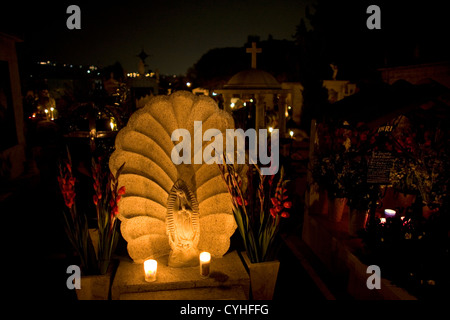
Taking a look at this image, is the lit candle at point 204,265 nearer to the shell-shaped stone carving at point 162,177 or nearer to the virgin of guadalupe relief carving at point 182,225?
the virgin of guadalupe relief carving at point 182,225

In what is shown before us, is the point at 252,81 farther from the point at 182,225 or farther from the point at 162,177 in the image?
the point at 182,225

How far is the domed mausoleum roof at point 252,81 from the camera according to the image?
33.9ft

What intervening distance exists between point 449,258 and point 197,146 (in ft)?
8.89

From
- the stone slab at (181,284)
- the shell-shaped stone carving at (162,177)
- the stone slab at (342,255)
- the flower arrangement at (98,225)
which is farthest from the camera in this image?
the shell-shaped stone carving at (162,177)

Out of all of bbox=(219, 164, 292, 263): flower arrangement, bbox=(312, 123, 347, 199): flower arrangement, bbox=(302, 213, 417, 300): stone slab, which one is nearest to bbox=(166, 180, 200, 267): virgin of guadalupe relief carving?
bbox=(219, 164, 292, 263): flower arrangement

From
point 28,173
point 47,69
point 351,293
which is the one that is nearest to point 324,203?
point 351,293

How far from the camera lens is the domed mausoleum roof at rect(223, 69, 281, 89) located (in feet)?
33.9

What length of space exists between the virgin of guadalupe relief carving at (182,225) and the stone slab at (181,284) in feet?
0.41

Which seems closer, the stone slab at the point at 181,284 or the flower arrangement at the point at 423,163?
the stone slab at the point at 181,284

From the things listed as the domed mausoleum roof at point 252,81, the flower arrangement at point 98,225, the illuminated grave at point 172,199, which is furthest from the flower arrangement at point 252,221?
the domed mausoleum roof at point 252,81

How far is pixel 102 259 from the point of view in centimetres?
368

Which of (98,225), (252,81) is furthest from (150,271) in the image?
(252,81)

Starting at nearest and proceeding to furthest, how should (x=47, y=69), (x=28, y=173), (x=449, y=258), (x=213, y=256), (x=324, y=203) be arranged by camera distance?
(x=449, y=258) → (x=213, y=256) → (x=324, y=203) → (x=28, y=173) → (x=47, y=69)
